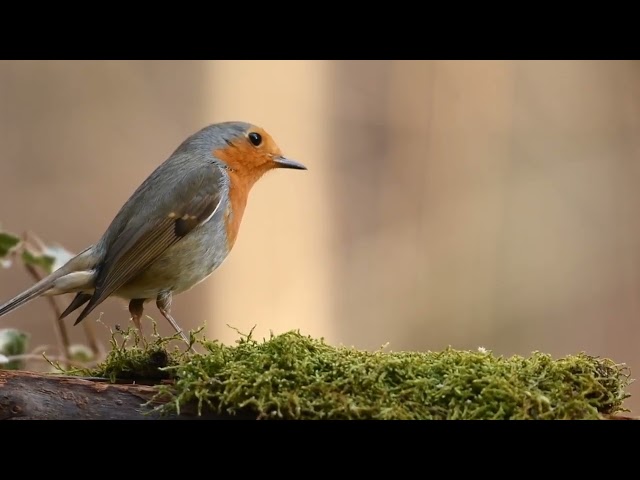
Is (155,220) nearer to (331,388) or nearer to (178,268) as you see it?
(178,268)

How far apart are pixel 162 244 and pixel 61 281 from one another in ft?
1.38

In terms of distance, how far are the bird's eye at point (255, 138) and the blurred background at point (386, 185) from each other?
357 cm

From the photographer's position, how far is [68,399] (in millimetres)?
2254

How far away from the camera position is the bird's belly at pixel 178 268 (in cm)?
325

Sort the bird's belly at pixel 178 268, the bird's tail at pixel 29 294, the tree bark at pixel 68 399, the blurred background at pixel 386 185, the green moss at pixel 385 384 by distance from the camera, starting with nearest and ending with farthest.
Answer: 1. the green moss at pixel 385 384
2. the tree bark at pixel 68 399
3. the bird's tail at pixel 29 294
4. the bird's belly at pixel 178 268
5. the blurred background at pixel 386 185

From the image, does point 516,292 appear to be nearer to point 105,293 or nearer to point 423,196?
point 423,196

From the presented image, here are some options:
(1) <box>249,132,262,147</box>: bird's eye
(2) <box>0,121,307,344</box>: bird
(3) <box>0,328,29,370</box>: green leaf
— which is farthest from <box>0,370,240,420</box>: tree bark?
(1) <box>249,132,262,147</box>: bird's eye

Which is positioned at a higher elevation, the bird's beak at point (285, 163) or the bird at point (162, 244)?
the bird's beak at point (285, 163)

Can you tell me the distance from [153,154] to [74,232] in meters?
1.07

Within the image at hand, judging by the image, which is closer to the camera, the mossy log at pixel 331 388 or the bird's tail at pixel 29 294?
the mossy log at pixel 331 388

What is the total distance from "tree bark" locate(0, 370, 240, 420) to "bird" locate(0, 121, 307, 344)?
0.72 m

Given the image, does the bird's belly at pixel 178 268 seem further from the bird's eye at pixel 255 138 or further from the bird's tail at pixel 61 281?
the bird's eye at pixel 255 138

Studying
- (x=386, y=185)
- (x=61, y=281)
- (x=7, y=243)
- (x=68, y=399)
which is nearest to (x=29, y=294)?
(x=61, y=281)

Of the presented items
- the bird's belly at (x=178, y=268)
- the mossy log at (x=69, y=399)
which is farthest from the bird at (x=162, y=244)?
the mossy log at (x=69, y=399)
